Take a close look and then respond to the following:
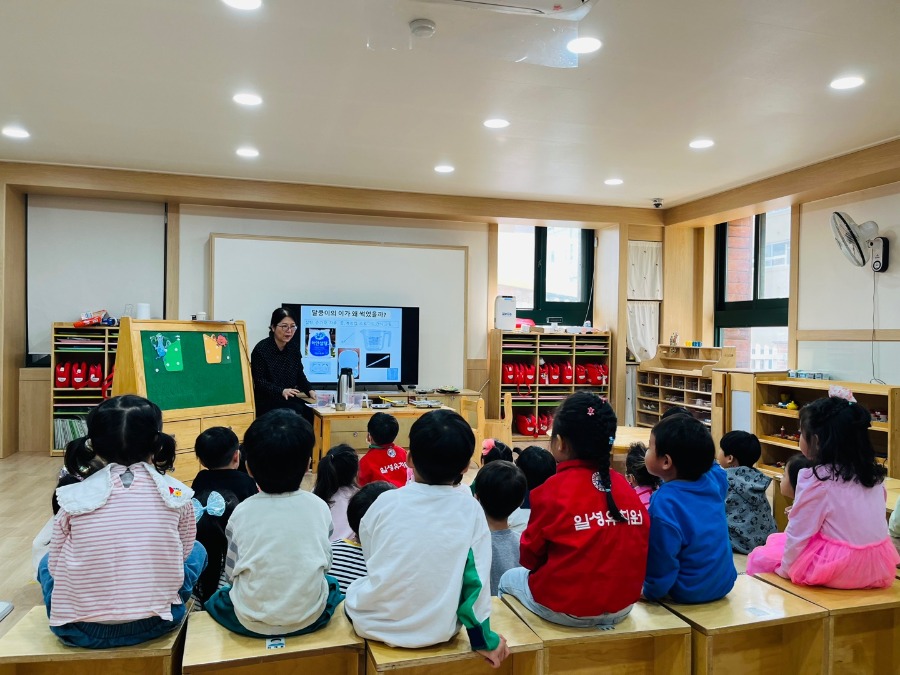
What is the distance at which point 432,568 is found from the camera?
1.60m

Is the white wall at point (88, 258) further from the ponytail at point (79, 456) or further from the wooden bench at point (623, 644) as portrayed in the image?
the wooden bench at point (623, 644)

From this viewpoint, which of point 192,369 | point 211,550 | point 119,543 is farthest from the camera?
point 192,369

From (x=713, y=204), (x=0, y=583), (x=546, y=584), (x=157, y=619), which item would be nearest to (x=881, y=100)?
(x=713, y=204)

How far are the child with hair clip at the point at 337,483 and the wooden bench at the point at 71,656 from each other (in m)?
0.97

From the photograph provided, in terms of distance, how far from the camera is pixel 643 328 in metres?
7.61

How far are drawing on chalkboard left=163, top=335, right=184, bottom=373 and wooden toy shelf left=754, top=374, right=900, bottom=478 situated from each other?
15.4 feet

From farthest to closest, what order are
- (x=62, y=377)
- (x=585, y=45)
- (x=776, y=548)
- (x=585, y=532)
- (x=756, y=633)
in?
(x=62, y=377)
(x=585, y=45)
(x=776, y=548)
(x=756, y=633)
(x=585, y=532)

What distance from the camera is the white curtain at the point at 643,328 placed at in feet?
24.8

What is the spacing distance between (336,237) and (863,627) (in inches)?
229

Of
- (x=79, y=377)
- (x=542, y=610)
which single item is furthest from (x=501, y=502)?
(x=79, y=377)

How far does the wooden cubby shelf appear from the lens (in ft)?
23.9

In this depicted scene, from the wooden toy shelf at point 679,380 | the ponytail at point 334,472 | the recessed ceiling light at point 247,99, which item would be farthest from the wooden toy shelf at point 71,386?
the wooden toy shelf at point 679,380

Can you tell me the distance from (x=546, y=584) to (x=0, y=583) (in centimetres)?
280

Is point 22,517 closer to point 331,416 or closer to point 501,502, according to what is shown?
point 331,416
